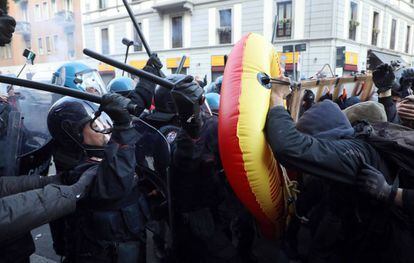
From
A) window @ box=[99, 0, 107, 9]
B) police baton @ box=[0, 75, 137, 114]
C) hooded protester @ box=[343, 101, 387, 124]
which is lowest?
hooded protester @ box=[343, 101, 387, 124]

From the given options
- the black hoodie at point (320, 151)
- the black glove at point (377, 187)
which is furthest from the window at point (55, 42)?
the black glove at point (377, 187)

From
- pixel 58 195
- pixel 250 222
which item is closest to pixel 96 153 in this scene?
pixel 58 195

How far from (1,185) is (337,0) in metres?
14.6

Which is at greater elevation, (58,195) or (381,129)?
(381,129)

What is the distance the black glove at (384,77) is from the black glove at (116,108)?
2.02 metres

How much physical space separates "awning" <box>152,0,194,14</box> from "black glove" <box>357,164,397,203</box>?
1682cm

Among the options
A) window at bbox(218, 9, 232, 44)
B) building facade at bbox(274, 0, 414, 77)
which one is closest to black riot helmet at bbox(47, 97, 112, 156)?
building facade at bbox(274, 0, 414, 77)

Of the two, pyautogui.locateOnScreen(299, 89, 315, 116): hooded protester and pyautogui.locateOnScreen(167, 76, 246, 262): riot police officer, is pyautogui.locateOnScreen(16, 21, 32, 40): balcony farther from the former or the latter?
pyautogui.locateOnScreen(167, 76, 246, 262): riot police officer

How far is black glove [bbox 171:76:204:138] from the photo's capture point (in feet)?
5.70

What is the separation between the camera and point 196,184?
2.05 metres

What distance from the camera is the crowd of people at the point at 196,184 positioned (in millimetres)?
1361

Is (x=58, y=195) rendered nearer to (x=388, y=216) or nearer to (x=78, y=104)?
(x=78, y=104)

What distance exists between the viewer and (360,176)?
1345mm

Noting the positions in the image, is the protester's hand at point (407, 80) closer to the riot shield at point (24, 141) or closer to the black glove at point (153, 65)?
the black glove at point (153, 65)
